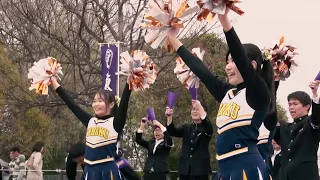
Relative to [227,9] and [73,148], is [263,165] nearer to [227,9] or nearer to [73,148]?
[227,9]

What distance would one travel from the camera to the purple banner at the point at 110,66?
11.7m

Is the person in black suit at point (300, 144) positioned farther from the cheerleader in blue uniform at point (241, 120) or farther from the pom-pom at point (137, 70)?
the cheerleader in blue uniform at point (241, 120)

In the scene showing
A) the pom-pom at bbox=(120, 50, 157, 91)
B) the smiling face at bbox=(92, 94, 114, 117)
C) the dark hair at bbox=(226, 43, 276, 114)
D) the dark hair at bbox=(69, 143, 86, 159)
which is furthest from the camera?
the smiling face at bbox=(92, 94, 114, 117)

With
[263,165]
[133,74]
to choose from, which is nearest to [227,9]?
[263,165]

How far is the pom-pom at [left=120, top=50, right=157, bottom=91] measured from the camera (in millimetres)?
6480

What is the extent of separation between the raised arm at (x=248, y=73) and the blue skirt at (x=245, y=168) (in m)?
0.36

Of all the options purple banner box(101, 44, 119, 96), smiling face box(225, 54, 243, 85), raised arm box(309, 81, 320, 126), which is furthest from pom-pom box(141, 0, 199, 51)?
purple banner box(101, 44, 119, 96)

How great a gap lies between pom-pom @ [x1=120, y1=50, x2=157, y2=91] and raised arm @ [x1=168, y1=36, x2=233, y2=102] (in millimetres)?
1962

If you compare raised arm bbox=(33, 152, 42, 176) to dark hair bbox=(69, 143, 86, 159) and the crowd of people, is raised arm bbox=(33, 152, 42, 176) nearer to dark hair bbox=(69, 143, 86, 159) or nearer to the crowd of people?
the crowd of people

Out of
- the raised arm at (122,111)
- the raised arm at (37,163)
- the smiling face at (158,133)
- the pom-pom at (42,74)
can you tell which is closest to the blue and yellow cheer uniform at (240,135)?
the raised arm at (122,111)

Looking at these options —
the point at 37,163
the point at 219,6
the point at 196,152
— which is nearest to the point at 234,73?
the point at 219,6

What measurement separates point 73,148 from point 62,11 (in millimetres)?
9791

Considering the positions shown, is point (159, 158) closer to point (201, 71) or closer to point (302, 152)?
point (302, 152)

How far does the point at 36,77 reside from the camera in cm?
698
